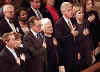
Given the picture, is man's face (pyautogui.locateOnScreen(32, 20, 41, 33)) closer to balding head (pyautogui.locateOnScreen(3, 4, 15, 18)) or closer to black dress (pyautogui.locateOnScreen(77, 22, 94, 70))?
balding head (pyautogui.locateOnScreen(3, 4, 15, 18))

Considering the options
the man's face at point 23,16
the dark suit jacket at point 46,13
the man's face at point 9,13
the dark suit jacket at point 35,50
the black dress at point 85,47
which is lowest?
the black dress at point 85,47

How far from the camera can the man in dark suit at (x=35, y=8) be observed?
4389 mm

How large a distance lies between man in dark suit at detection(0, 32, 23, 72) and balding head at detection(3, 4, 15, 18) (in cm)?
30

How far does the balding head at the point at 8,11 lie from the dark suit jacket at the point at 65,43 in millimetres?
1282

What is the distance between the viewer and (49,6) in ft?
15.8

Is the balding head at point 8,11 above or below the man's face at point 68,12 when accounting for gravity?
above

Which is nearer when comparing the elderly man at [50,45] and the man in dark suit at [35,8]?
the man in dark suit at [35,8]

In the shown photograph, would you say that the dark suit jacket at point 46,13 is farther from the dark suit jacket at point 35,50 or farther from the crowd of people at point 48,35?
the dark suit jacket at point 35,50

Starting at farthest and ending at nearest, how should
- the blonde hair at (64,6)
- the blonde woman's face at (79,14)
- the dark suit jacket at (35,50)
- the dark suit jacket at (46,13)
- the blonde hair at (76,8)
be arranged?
the blonde woman's face at (79,14), the blonde hair at (76,8), the blonde hair at (64,6), the dark suit jacket at (46,13), the dark suit jacket at (35,50)

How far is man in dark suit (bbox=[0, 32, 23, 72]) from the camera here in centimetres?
379

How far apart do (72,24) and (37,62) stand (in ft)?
4.47

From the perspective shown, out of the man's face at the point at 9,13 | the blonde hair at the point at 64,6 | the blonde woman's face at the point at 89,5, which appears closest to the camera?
the man's face at the point at 9,13

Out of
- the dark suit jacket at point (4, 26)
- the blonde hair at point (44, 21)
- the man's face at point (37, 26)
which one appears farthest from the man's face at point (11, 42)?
the blonde hair at point (44, 21)

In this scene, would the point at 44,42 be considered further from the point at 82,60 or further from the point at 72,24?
the point at 82,60
